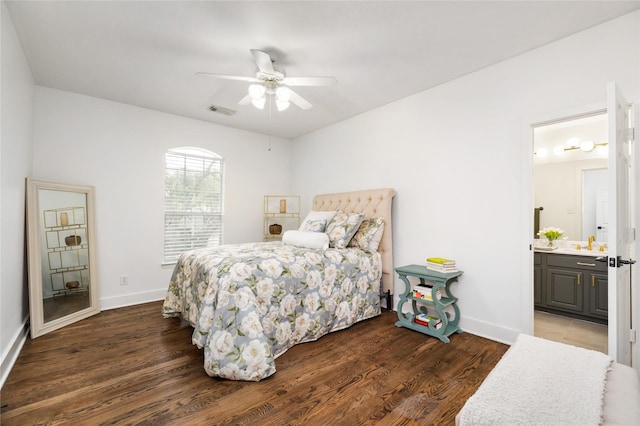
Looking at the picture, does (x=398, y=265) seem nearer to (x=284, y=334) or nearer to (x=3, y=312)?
(x=284, y=334)

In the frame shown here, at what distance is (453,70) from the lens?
291cm

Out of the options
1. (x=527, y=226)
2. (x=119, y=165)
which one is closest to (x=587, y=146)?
(x=527, y=226)

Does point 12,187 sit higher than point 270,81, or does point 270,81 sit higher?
point 270,81

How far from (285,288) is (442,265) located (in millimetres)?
1548

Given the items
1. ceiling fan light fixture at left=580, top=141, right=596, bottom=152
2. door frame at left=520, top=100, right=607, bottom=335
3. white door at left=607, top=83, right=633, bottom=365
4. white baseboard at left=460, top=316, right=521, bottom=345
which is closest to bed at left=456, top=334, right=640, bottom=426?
white door at left=607, top=83, right=633, bottom=365

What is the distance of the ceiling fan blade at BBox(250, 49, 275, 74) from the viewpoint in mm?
2309

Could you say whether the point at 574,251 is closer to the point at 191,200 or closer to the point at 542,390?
the point at 542,390

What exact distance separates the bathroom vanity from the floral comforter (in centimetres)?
203

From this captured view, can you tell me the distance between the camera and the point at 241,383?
203 centimetres

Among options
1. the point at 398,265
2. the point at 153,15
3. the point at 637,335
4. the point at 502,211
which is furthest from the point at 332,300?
the point at 153,15

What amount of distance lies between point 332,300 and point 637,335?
2257 mm

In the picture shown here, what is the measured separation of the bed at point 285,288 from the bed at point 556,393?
1.51 metres

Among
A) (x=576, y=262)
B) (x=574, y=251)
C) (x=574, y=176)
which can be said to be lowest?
(x=576, y=262)

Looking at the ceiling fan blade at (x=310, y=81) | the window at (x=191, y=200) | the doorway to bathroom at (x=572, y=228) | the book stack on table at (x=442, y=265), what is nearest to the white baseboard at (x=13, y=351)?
the window at (x=191, y=200)
